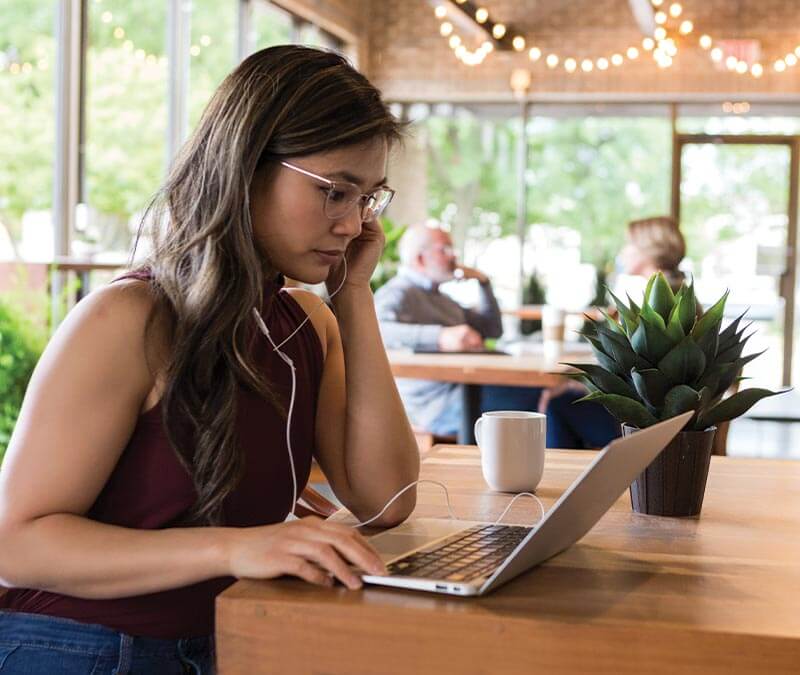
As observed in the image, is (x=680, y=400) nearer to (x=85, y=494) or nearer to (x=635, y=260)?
(x=85, y=494)

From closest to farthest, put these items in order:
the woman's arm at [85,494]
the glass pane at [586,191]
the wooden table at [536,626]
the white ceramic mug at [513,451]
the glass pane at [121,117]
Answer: the wooden table at [536,626]
the woman's arm at [85,494]
the white ceramic mug at [513,451]
the glass pane at [121,117]
the glass pane at [586,191]

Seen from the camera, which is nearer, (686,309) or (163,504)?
(163,504)

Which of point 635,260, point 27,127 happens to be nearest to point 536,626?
point 635,260

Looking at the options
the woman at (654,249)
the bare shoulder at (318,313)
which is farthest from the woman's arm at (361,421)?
the woman at (654,249)

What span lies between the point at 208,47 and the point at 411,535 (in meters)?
6.65

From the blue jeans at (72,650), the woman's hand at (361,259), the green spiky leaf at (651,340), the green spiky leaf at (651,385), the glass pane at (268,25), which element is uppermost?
the glass pane at (268,25)

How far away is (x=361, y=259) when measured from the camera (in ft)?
5.92

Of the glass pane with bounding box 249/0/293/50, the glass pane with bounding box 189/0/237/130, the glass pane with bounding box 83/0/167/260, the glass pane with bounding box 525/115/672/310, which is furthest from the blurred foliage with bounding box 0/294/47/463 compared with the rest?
the glass pane with bounding box 525/115/672/310

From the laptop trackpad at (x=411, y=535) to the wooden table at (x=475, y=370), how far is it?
2135mm

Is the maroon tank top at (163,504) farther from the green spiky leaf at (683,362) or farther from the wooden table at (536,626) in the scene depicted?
the green spiky leaf at (683,362)

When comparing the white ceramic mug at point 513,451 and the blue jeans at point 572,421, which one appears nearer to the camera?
the white ceramic mug at point 513,451

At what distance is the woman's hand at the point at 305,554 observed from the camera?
1.14 m

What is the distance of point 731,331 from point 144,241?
0.84 m

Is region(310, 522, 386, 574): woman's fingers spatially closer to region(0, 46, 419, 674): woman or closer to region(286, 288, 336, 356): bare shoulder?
region(0, 46, 419, 674): woman
